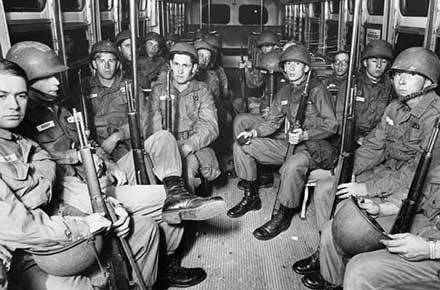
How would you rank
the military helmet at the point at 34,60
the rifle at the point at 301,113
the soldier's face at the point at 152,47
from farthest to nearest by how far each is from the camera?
the soldier's face at the point at 152,47, the rifle at the point at 301,113, the military helmet at the point at 34,60

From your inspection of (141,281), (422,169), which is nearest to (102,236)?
(141,281)

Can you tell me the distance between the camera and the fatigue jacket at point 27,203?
179 cm

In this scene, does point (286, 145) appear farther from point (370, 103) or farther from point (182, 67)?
point (182, 67)

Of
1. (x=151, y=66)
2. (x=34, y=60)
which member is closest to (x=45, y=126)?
(x=34, y=60)

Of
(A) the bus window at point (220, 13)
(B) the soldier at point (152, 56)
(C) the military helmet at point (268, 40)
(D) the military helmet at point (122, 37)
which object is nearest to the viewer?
(D) the military helmet at point (122, 37)

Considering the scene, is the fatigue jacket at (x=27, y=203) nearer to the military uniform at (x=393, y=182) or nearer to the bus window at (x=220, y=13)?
the military uniform at (x=393, y=182)

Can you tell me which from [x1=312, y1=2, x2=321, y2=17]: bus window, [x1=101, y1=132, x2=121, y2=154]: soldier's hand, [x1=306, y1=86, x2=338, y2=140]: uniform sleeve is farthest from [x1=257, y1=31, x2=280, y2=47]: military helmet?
[x1=101, y1=132, x2=121, y2=154]: soldier's hand

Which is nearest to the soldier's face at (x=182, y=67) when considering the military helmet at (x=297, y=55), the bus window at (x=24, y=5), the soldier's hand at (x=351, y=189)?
the military helmet at (x=297, y=55)

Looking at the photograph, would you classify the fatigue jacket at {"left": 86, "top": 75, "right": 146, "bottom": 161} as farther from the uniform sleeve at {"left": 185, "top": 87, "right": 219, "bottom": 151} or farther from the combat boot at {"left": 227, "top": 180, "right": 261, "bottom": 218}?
the combat boot at {"left": 227, "top": 180, "right": 261, "bottom": 218}

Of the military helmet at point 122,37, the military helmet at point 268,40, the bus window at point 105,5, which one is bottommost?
the military helmet at point 268,40

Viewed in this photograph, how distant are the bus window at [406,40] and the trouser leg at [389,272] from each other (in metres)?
2.57

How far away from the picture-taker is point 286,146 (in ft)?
12.9

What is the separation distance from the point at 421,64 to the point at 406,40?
66.1 inches

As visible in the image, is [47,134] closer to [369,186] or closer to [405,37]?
[369,186]
